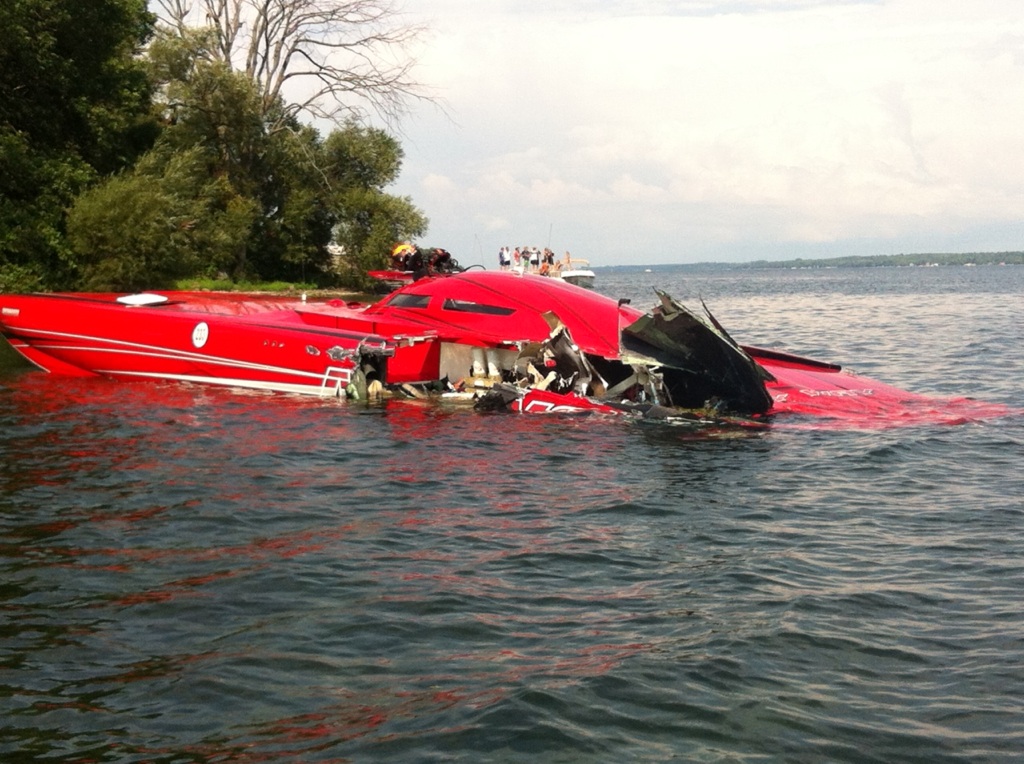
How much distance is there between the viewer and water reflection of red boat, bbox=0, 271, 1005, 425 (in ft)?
39.9

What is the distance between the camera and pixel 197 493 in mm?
8570

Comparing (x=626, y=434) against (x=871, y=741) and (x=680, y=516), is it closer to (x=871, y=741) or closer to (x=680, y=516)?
(x=680, y=516)

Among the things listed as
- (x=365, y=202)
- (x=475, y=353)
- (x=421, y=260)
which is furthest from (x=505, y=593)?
(x=365, y=202)

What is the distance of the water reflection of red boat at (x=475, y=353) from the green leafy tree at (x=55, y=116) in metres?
8.39

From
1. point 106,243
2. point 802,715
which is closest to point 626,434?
point 802,715

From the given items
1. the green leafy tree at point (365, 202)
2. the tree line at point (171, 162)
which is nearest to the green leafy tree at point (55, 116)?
the tree line at point (171, 162)

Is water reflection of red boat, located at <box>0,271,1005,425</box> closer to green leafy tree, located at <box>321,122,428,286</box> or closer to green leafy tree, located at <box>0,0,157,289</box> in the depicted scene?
green leafy tree, located at <box>0,0,157,289</box>

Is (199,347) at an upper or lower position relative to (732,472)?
upper

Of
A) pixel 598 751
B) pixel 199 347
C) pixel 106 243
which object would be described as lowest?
pixel 598 751

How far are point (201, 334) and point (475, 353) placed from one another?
3.57 meters

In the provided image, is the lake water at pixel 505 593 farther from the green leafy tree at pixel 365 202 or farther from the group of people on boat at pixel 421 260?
the green leafy tree at pixel 365 202

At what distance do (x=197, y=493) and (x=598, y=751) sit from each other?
509 centimetres

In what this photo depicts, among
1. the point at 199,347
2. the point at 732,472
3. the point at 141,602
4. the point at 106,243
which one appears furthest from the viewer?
the point at 106,243

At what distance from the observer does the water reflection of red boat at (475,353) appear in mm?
12164
